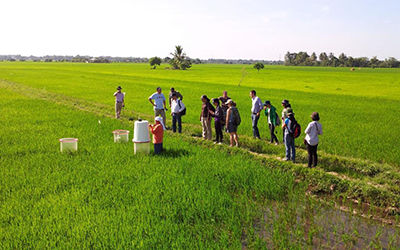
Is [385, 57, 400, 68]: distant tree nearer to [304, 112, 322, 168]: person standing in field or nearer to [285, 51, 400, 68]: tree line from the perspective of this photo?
[285, 51, 400, 68]: tree line

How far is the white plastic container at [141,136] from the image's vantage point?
31.2ft

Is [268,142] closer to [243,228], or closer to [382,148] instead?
[382,148]

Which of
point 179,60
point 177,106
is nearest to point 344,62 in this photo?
point 179,60

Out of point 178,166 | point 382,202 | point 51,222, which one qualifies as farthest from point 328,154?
point 51,222

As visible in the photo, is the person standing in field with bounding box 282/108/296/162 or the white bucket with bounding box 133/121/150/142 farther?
the white bucket with bounding box 133/121/150/142

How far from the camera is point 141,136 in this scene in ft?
31.5

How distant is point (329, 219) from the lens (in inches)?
248

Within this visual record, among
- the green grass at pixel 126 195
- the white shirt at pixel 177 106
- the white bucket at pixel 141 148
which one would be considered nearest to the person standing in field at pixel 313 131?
the green grass at pixel 126 195

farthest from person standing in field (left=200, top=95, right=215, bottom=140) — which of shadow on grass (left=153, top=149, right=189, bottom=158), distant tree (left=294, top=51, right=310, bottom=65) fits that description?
distant tree (left=294, top=51, right=310, bottom=65)

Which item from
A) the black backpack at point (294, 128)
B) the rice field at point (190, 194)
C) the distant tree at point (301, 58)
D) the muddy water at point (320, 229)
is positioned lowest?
the muddy water at point (320, 229)

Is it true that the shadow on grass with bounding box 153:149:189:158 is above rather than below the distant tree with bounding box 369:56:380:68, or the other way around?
below

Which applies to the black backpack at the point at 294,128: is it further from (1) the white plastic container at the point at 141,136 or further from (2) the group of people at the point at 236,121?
(1) the white plastic container at the point at 141,136

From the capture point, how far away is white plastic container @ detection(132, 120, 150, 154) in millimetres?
9500

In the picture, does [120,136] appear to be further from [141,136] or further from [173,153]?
[173,153]
